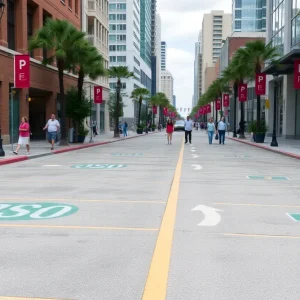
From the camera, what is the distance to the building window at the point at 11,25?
3331 cm

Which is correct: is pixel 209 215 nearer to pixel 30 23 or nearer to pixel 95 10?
pixel 30 23

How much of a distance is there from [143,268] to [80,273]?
666 millimetres

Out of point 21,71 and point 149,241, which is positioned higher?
point 21,71

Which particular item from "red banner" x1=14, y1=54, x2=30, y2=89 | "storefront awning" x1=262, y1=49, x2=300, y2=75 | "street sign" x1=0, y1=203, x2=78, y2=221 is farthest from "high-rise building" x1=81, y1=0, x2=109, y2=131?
"street sign" x1=0, y1=203, x2=78, y2=221

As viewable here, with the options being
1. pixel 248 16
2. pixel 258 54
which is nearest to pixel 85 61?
pixel 258 54

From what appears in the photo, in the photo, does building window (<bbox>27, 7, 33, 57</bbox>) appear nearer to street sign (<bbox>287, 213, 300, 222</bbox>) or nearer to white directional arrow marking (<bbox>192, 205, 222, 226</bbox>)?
white directional arrow marking (<bbox>192, 205, 222, 226</bbox>)

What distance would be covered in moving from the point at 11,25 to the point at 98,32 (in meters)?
28.0

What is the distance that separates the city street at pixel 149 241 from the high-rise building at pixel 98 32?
4412cm

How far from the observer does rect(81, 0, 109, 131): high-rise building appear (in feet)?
181

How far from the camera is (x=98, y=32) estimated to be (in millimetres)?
61031

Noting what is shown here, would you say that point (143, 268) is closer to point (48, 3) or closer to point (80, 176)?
point (80, 176)

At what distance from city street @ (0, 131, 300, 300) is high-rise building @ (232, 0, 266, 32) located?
150204mm

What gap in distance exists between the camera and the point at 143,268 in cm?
517

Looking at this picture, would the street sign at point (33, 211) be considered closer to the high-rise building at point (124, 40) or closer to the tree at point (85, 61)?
the tree at point (85, 61)
